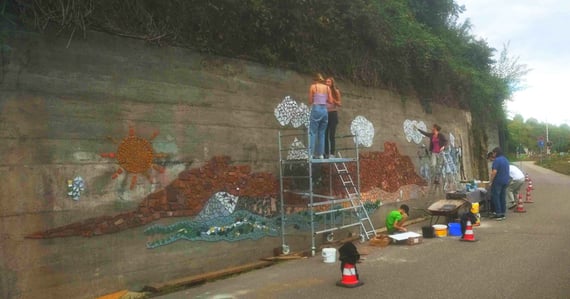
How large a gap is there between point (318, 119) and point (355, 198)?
8.31 feet

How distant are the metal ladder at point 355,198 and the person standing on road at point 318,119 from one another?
119cm

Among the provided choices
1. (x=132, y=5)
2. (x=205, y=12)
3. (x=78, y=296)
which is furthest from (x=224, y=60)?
(x=78, y=296)

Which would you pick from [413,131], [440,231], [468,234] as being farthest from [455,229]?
[413,131]

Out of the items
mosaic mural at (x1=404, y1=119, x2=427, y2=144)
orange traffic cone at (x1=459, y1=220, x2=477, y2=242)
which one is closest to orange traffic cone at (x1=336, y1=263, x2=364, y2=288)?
orange traffic cone at (x1=459, y1=220, x2=477, y2=242)

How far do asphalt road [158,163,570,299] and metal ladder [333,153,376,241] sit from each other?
33.9 inches

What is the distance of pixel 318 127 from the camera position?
927 cm

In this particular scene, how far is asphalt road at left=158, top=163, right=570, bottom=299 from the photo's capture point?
20.8ft

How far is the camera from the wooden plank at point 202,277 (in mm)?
6898

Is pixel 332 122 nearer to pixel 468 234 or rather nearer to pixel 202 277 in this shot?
pixel 468 234

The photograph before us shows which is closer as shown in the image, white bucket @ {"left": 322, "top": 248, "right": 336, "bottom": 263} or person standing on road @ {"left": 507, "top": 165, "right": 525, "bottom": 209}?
white bucket @ {"left": 322, "top": 248, "right": 336, "bottom": 263}

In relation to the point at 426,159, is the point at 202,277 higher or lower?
lower

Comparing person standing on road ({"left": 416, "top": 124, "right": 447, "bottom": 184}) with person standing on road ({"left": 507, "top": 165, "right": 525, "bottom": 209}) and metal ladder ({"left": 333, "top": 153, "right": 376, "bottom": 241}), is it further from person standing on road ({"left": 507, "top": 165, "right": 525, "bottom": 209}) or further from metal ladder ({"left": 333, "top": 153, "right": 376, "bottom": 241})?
metal ladder ({"left": 333, "top": 153, "right": 376, "bottom": 241})

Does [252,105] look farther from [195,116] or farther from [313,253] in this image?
[313,253]

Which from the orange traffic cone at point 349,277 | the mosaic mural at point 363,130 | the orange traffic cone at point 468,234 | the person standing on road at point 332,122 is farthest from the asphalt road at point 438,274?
the mosaic mural at point 363,130
